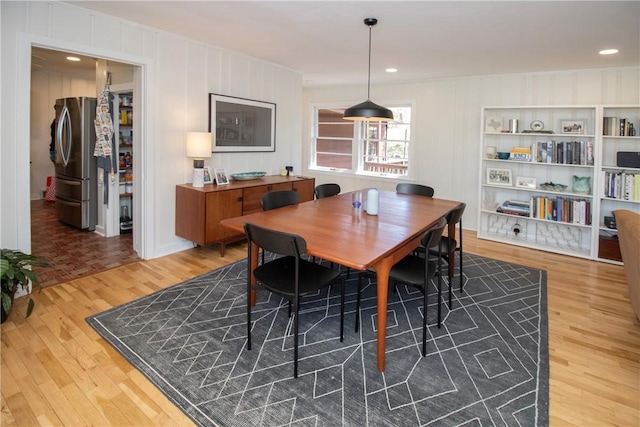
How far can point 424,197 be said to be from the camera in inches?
156

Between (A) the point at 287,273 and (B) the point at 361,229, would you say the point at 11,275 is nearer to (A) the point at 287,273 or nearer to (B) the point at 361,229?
(A) the point at 287,273

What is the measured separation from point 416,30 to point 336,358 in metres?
2.89

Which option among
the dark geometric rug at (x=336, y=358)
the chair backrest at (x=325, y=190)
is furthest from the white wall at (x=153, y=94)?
the chair backrest at (x=325, y=190)

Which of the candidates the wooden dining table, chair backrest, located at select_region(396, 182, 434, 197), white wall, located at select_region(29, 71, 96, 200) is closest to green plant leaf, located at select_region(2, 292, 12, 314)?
the wooden dining table

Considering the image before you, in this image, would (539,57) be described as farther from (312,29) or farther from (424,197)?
(312,29)

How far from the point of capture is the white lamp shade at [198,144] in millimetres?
4191

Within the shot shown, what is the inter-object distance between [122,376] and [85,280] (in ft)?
5.58

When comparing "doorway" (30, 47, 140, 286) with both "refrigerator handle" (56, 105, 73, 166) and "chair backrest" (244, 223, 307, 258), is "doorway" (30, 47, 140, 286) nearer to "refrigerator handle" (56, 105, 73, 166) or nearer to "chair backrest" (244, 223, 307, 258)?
"refrigerator handle" (56, 105, 73, 166)

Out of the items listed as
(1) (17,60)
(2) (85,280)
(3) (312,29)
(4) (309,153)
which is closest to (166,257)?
(2) (85,280)

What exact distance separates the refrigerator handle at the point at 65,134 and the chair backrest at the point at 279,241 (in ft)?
Result: 13.7

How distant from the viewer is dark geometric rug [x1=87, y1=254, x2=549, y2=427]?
1.94 m

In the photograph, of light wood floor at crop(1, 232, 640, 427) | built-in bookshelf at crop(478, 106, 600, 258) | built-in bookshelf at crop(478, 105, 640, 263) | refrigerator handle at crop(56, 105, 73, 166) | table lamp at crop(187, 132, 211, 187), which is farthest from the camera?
refrigerator handle at crop(56, 105, 73, 166)

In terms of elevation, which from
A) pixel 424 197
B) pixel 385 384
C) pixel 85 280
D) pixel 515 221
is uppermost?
pixel 424 197

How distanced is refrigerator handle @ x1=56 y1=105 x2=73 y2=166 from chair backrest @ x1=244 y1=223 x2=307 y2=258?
418cm
